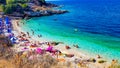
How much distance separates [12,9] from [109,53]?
211 ft

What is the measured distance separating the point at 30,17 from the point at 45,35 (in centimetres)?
3854

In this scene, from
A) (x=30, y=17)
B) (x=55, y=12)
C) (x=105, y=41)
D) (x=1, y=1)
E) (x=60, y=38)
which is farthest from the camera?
(x=1, y=1)

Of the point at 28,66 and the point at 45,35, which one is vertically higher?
the point at 28,66

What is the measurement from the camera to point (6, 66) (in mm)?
14391

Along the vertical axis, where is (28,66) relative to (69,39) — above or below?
above

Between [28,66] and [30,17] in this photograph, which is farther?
[30,17]

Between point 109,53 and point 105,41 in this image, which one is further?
point 105,41

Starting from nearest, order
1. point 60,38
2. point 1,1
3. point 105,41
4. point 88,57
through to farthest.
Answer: point 88,57
point 105,41
point 60,38
point 1,1

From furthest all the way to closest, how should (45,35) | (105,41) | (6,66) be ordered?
(45,35) < (105,41) < (6,66)

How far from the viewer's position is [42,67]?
15062 millimetres

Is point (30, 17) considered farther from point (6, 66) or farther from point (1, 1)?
point (6, 66)

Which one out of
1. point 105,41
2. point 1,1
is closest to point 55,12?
point 1,1

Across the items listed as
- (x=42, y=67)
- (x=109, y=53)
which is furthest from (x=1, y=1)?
(x=42, y=67)

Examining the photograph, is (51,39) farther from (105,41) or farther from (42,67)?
(42,67)
